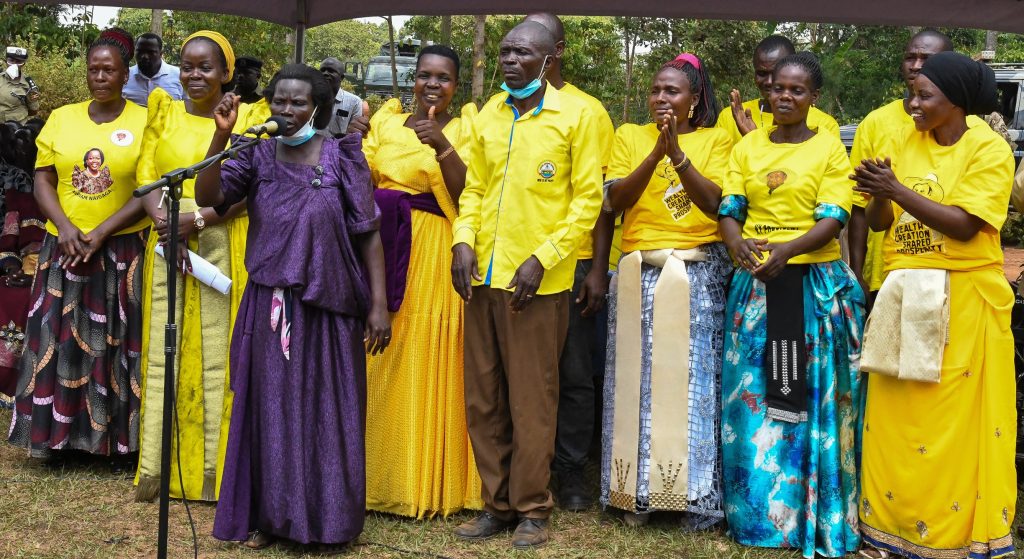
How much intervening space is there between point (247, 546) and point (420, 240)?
1.54m

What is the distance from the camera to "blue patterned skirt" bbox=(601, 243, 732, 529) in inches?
186

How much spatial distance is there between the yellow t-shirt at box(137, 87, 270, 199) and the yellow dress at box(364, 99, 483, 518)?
84 cm

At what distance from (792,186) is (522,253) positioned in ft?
3.77

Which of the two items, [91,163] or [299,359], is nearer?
[299,359]

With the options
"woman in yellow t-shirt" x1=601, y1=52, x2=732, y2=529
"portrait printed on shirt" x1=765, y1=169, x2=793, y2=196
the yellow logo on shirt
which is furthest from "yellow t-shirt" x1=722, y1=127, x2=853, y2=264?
the yellow logo on shirt

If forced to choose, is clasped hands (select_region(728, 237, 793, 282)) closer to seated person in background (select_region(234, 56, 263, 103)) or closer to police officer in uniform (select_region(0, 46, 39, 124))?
seated person in background (select_region(234, 56, 263, 103))

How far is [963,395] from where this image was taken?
427 cm

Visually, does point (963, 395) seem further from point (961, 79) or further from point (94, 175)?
point (94, 175)

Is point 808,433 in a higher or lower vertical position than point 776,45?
lower

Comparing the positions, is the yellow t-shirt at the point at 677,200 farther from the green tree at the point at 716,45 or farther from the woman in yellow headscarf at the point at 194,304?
the green tree at the point at 716,45

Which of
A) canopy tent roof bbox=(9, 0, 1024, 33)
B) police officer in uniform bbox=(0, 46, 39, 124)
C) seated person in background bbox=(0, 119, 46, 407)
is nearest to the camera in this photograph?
A: canopy tent roof bbox=(9, 0, 1024, 33)

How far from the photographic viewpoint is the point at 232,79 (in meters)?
5.62

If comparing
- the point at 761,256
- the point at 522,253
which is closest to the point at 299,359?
the point at 522,253

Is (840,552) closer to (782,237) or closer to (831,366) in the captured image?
(831,366)
